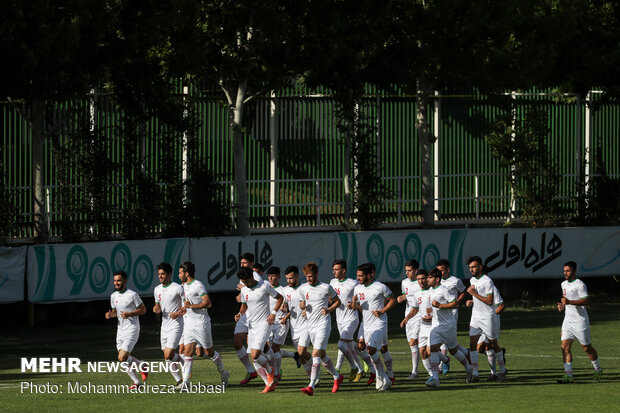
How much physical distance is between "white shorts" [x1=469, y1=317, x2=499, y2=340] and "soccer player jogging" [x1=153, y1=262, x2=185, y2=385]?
195 inches

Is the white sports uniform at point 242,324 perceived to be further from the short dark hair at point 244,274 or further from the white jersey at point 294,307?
the short dark hair at point 244,274

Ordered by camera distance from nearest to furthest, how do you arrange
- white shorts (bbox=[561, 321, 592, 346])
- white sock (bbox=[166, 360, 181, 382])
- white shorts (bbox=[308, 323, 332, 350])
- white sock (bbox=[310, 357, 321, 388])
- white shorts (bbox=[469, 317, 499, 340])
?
white sock (bbox=[310, 357, 321, 388]) → white shorts (bbox=[308, 323, 332, 350]) → white sock (bbox=[166, 360, 181, 382]) → white shorts (bbox=[561, 321, 592, 346]) → white shorts (bbox=[469, 317, 499, 340])

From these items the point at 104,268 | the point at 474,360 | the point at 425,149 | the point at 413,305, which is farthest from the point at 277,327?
the point at 425,149

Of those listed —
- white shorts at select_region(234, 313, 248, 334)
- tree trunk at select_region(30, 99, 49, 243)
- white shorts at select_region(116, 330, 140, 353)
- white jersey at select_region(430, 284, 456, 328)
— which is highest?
tree trunk at select_region(30, 99, 49, 243)

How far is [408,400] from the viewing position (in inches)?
703

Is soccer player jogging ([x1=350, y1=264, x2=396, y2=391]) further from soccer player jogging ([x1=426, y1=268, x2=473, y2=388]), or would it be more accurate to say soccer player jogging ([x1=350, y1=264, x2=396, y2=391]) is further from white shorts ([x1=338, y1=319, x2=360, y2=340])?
soccer player jogging ([x1=426, y1=268, x2=473, y2=388])

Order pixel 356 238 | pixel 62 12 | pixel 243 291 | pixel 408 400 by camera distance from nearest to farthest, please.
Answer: pixel 408 400
pixel 243 291
pixel 62 12
pixel 356 238

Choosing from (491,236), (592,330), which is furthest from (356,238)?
(592,330)

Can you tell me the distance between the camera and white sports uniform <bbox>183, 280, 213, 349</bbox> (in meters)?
19.0

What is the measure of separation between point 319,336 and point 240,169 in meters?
14.6

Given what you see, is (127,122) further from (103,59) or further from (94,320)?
(94,320)

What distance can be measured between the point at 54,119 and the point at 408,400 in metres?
16.7

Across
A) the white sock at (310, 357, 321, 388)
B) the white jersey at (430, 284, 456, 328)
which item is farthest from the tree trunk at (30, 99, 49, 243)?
the white jersey at (430, 284, 456, 328)

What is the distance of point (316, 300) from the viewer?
19.0 meters
